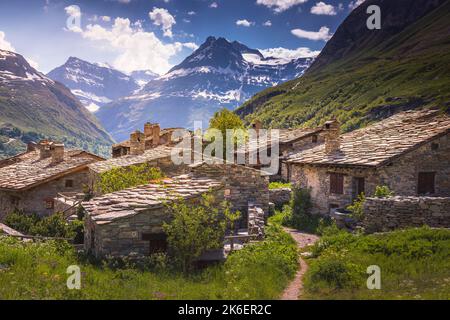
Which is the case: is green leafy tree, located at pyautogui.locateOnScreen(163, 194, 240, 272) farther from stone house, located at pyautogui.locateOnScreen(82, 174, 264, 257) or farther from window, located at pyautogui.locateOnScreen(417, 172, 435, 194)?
window, located at pyautogui.locateOnScreen(417, 172, 435, 194)

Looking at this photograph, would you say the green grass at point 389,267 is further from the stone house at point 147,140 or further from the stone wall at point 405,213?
the stone house at point 147,140

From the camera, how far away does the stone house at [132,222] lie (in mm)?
12445

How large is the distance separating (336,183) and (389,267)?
11.8 m

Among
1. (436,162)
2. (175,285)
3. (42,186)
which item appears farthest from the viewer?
(42,186)

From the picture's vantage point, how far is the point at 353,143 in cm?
2639

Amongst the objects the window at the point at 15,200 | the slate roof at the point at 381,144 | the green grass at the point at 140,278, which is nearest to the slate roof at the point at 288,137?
the slate roof at the point at 381,144

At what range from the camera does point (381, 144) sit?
23766 mm

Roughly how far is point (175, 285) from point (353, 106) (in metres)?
97.7

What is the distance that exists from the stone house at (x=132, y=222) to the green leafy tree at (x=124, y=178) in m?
8.69

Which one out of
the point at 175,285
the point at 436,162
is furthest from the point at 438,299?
the point at 436,162

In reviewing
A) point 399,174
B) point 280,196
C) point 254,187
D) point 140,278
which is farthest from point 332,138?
point 140,278

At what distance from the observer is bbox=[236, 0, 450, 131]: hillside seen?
287 feet
